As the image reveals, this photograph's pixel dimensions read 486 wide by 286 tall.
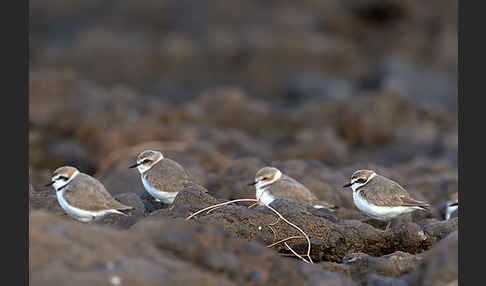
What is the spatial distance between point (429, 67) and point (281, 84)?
5938mm

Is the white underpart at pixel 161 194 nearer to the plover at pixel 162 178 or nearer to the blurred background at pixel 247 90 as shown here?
the plover at pixel 162 178

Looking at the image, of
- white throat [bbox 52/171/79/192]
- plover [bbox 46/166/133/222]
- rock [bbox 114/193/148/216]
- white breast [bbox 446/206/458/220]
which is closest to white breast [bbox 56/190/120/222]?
plover [bbox 46/166/133/222]

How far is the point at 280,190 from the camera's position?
29.9 feet

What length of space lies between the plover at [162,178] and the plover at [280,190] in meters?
0.94

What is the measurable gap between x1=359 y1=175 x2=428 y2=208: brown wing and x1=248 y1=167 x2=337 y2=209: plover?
666mm

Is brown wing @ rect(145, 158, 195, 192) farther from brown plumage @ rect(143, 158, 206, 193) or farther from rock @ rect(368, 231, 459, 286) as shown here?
rock @ rect(368, 231, 459, 286)

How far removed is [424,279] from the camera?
5.40 meters

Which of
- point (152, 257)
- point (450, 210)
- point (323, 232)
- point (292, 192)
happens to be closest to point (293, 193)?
point (292, 192)

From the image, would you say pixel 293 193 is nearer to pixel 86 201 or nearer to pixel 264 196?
pixel 264 196

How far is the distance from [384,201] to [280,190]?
4.42 feet

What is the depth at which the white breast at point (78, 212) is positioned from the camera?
7.49 meters

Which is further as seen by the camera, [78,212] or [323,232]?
[78,212]

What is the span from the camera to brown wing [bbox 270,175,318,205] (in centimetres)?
902

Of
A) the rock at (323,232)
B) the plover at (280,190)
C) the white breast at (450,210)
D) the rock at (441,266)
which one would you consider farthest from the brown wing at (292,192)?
the rock at (441,266)
